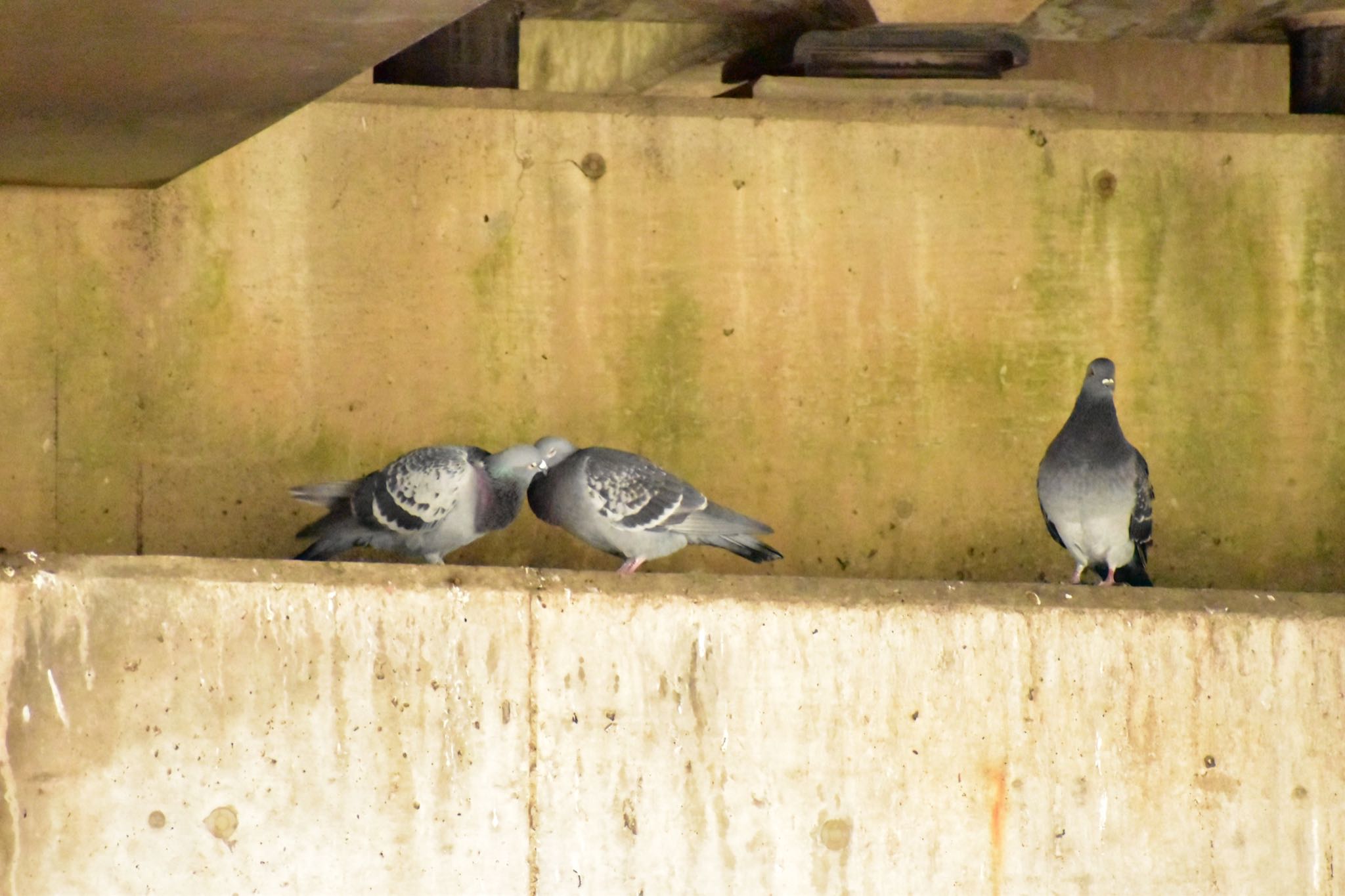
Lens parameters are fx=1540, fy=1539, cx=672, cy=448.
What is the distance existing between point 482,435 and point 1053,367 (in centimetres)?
217

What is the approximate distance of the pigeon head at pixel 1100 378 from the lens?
512cm

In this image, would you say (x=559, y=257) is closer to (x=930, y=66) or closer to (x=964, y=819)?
(x=930, y=66)

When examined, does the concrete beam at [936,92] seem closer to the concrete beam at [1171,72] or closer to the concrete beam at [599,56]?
the concrete beam at [1171,72]

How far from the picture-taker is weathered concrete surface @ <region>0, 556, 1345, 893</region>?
4469 millimetres

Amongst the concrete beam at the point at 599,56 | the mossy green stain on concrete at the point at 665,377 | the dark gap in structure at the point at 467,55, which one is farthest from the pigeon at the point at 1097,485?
A: the concrete beam at the point at 599,56

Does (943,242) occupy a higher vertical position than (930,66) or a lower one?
lower

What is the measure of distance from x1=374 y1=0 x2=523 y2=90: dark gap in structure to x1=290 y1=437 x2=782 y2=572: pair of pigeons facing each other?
1.57 m

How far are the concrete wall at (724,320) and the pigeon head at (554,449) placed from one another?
0.50 m

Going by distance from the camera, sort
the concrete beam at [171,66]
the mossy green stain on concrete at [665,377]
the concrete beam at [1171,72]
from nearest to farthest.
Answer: the concrete beam at [171,66]
the mossy green stain on concrete at [665,377]
the concrete beam at [1171,72]

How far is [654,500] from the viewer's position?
499 centimetres

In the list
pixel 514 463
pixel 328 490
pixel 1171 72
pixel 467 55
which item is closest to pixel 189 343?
pixel 328 490

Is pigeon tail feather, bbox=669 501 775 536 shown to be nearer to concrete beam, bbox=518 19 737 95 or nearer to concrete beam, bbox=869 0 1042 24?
concrete beam, bbox=869 0 1042 24

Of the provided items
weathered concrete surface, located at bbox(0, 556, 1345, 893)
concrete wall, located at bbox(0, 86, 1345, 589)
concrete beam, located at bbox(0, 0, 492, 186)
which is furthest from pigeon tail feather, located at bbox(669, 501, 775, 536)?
concrete beam, located at bbox(0, 0, 492, 186)

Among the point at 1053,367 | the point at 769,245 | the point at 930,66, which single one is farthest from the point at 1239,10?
the point at 769,245
